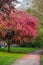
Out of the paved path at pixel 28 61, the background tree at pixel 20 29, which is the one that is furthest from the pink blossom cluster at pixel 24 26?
the paved path at pixel 28 61

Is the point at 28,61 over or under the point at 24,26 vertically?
under

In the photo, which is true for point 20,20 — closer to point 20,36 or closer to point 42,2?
point 20,36

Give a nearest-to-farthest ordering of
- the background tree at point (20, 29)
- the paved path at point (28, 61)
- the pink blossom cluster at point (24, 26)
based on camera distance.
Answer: the paved path at point (28, 61), the background tree at point (20, 29), the pink blossom cluster at point (24, 26)

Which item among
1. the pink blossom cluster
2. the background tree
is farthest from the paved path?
the pink blossom cluster

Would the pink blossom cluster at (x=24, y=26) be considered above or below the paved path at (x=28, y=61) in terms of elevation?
above

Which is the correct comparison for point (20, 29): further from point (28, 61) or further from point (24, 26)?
point (28, 61)

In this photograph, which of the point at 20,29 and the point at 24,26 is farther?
the point at 24,26

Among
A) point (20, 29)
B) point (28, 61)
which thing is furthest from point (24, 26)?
point (28, 61)

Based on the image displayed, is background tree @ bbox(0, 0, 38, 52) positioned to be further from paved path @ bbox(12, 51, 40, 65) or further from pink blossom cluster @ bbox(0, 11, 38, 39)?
paved path @ bbox(12, 51, 40, 65)

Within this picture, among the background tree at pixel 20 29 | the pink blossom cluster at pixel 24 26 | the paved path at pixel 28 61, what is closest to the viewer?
the paved path at pixel 28 61

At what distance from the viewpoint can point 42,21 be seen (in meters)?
16.8

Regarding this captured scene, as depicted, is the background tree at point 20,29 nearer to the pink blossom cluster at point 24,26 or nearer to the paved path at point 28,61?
the pink blossom cluster at point 24,26

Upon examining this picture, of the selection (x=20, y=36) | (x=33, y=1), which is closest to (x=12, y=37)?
(x=20, y=36)

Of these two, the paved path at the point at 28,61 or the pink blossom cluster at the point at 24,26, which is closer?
the paved path at the point at 28,61
